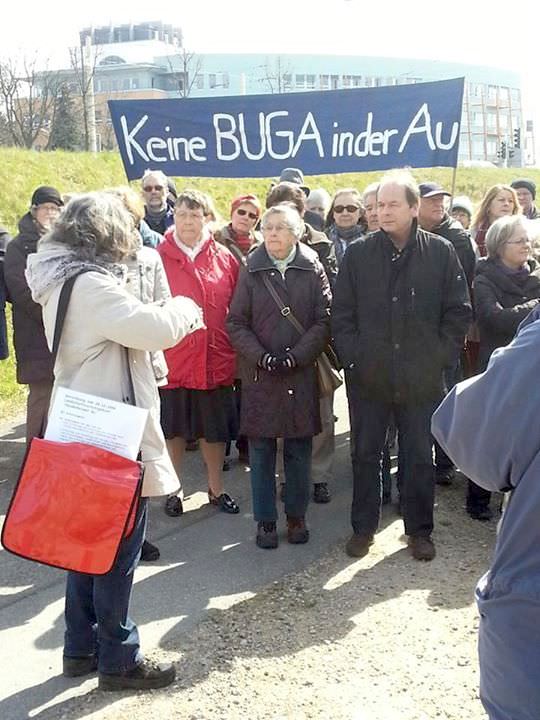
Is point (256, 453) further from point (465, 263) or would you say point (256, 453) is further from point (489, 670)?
point (489, 670)

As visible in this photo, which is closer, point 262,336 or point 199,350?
point 262,336

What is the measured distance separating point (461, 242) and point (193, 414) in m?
2.03

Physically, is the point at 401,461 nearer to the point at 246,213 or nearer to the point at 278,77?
the point at 246,213

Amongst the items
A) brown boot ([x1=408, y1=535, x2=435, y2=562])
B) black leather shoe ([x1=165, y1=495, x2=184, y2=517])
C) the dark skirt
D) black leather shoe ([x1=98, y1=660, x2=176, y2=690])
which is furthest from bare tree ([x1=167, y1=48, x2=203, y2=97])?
black leather shoe ([x1=98, y1=660, x2=176, y2=690])

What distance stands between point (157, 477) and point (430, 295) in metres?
1.84

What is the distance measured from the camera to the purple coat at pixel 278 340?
4.50 metres

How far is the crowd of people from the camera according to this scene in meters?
3.01

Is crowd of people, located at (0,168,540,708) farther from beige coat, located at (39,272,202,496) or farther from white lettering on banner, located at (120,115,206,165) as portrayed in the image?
white lettering on banner, located at (120,115,206,165)

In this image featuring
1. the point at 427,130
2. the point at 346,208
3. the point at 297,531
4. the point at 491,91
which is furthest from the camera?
the point at 491,91

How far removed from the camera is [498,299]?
4.88 metres

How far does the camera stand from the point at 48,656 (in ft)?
11.3

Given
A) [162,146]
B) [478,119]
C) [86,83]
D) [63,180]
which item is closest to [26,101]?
[86,83]

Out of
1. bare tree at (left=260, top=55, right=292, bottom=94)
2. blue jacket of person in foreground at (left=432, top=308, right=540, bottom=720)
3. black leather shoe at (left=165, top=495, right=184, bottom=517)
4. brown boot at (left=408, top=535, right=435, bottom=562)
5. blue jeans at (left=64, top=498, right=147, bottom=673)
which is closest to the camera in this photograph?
blue jacket of person in foreground at (left=432, top=308, right=540, bottom=720)

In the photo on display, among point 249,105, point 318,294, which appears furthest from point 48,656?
point 249,105
